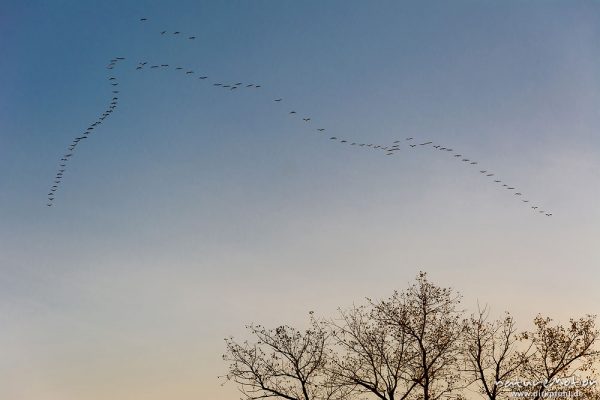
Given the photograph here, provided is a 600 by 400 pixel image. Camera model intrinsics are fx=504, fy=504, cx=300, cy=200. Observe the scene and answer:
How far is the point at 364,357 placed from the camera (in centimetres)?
3253

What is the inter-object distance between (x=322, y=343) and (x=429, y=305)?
298 inches

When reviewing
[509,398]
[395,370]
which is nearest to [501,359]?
[509,398]

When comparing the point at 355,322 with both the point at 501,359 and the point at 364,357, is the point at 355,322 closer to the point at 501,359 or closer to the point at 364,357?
the point at 364,357

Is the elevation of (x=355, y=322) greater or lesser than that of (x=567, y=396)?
greater

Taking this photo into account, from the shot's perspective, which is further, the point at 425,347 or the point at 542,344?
the point at 542,344

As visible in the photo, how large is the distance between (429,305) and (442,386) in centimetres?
506

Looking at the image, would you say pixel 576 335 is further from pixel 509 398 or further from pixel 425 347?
pixel 425 347

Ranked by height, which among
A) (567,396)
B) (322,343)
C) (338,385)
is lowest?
(567,396)

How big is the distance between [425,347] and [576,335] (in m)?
11.1

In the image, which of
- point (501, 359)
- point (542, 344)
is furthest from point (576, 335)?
point (501, 359)

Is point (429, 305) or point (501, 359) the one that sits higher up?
point (429, 305)

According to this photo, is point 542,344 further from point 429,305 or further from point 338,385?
point 338,385

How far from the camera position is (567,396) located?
110 ft

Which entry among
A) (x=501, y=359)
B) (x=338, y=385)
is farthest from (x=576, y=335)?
(x=338, y=385)
